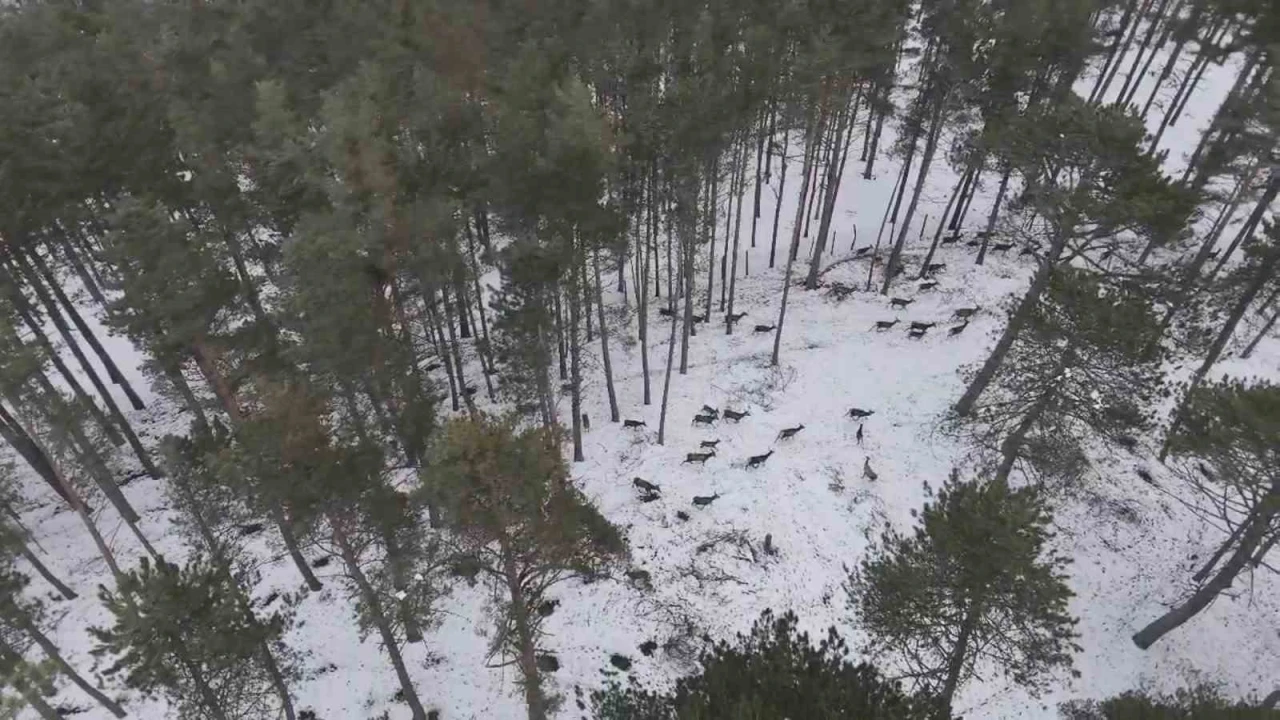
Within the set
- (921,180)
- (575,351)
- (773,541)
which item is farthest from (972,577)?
(921,180)

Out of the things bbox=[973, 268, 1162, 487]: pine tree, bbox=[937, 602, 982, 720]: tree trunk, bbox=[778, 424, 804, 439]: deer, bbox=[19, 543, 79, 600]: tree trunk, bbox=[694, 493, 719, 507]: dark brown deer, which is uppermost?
bbox=[973, 268, 1162, 487]: pine tree

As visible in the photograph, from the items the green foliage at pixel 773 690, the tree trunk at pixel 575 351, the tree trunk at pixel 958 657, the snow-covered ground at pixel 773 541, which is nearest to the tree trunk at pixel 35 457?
the snow-covered ground at pixel 773 541

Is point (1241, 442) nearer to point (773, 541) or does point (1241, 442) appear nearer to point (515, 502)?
point (773, 541)

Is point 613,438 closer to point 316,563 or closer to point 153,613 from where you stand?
point 316,563

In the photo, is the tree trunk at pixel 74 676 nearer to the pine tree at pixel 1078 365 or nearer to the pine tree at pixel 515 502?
the pine tree at pixel 515 502

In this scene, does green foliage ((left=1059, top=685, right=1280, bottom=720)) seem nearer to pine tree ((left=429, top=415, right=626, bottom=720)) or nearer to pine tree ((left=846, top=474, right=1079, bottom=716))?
pine tree ((left=846, top=474, right=1079, bottom=716))

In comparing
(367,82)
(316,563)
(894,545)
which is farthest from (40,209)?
(894,545)

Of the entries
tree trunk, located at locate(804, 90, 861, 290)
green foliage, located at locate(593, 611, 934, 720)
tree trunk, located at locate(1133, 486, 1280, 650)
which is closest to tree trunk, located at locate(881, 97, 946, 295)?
tree trunk, located at locate(804, 90, 861, 290)
